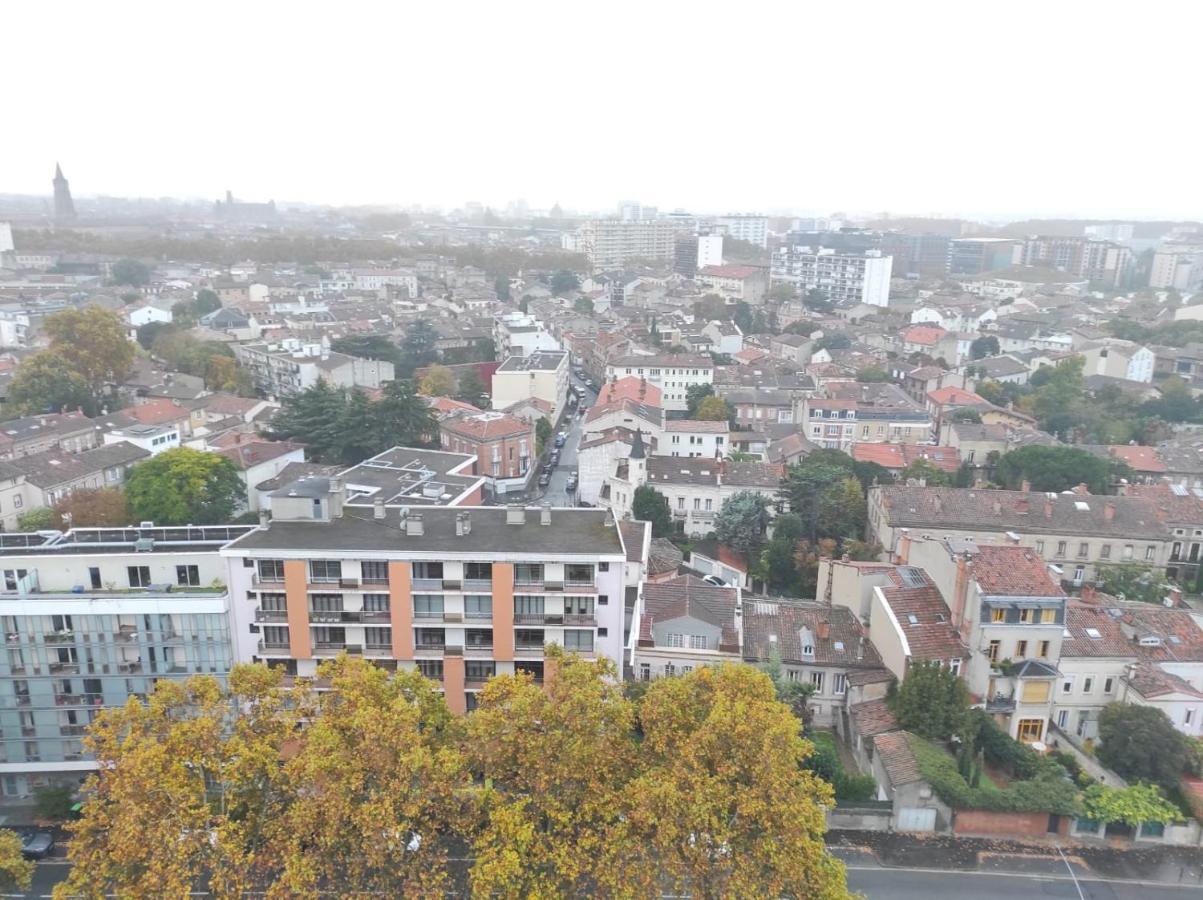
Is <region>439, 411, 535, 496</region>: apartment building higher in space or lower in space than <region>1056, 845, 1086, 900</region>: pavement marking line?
higher

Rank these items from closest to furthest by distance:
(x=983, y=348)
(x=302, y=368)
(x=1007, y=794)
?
(x=1007, y=794)
(x=302, y=368)
(x=983, y=348)

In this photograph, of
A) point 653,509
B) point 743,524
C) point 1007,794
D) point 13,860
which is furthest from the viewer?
point 653,509

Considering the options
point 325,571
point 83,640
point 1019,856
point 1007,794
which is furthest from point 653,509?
point 83,640

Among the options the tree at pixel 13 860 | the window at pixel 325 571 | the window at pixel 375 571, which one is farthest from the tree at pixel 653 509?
the tree at pixel 13 860

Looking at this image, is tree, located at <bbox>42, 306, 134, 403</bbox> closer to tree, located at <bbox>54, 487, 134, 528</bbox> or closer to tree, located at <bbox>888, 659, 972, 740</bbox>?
tree, located at <bbox>54, 487, 134, 528</bbox>

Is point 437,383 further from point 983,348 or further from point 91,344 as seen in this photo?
point 983,348

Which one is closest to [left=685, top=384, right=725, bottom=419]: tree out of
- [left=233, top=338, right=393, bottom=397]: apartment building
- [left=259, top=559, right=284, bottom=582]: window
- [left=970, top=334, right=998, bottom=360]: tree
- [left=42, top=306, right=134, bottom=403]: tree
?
[left=233, top=338, right=393, bottom=397]: apartment building

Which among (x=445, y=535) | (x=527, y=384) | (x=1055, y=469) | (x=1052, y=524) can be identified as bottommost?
(x=1052, y=524)
